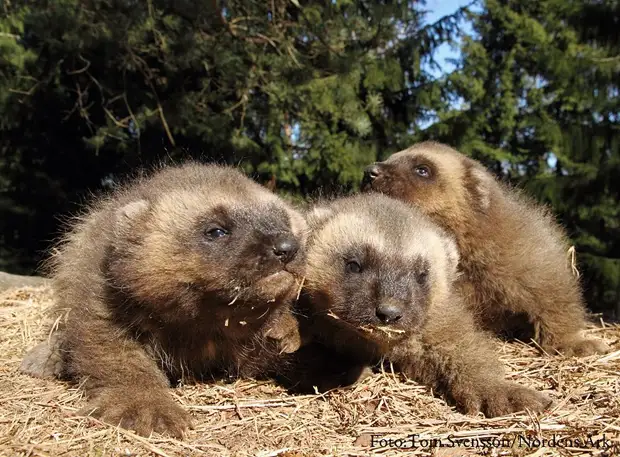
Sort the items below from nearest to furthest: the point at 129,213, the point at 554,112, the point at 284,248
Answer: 1. the point at 284,248
2. the point at 129,213
3. the point at 554,112

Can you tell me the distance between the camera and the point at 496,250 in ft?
19.0

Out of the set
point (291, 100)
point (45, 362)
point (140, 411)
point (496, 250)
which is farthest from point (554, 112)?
point (140, 411)

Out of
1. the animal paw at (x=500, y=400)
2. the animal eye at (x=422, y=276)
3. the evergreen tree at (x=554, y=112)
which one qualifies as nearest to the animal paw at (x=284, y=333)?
the animal eye at (x=422, y=276)

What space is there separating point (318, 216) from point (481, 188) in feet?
6.44

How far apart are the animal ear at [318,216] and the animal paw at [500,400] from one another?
166 cm

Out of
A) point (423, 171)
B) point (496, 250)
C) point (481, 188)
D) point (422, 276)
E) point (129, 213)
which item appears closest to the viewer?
point (129, 213)

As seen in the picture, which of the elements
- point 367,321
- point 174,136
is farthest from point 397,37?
point 367,321

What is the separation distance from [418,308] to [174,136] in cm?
982

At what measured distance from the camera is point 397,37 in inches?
530

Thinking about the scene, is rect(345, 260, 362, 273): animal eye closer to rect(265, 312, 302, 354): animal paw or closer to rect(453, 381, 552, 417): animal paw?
rect(265, 312, 302, 354): animal paw

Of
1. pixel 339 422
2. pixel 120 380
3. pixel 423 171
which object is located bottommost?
pixel 120 380

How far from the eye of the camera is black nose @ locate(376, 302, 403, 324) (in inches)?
158

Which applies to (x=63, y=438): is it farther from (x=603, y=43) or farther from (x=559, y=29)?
(x=559, y=29)

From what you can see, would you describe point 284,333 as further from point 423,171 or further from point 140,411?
point 423,171
